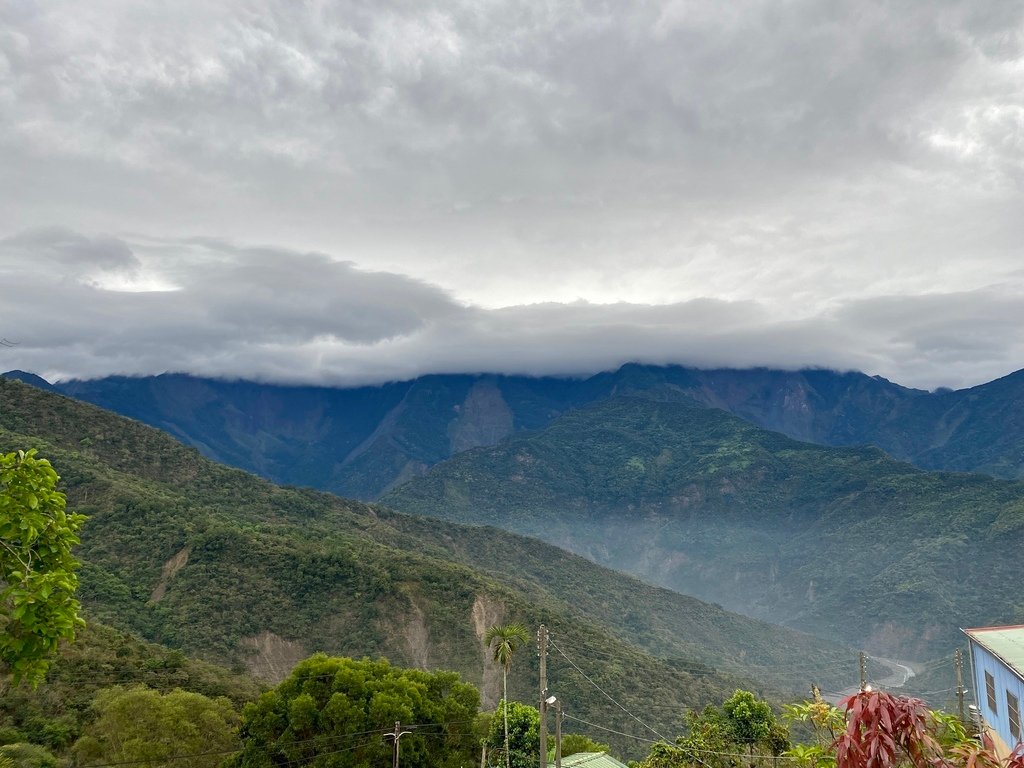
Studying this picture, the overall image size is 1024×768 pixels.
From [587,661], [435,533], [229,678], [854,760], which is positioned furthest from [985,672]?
[435,533]

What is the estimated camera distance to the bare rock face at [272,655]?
281 feet

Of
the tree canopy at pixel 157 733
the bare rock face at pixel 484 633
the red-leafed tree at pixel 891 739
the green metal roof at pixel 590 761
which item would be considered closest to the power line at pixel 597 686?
the bare rock face at pixel 484 633

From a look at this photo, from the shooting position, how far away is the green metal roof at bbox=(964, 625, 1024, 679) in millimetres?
26484

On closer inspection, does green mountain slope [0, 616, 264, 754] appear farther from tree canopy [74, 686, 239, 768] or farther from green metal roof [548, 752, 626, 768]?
green metal roof [548, 752, 626, 768]

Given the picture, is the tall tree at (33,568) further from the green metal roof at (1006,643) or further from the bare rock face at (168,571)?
the bare rock face at (168,571)

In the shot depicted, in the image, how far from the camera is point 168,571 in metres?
Result: 92.1

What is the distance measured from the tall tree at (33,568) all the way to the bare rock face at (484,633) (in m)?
89.7

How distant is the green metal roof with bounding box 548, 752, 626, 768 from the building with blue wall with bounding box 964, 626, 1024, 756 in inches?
950

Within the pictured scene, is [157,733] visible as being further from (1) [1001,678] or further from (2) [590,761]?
(1) [1001,678]

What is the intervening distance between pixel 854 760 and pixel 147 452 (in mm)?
144639

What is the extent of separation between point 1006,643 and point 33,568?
3561 cm

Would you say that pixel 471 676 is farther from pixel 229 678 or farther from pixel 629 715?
pixel 229 678

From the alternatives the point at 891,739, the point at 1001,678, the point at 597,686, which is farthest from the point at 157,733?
the point at 597,686

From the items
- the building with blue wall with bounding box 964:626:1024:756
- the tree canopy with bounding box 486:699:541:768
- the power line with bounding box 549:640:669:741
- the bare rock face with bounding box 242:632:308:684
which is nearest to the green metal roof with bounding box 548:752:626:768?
the tree canopy with bounding box 486:699:541:768
